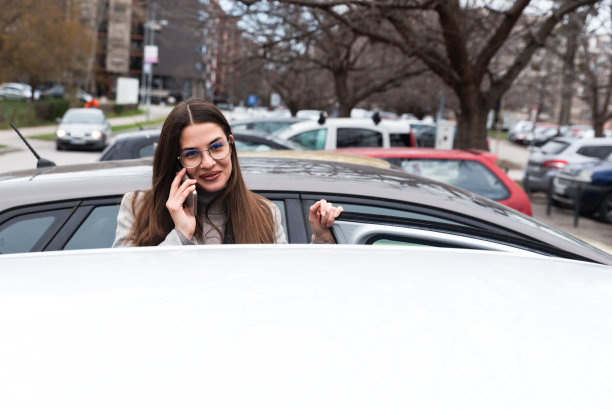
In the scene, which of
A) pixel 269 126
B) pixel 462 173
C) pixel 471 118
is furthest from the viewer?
pixel 471 118

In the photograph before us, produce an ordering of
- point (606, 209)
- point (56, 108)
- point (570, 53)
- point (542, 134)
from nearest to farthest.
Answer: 1. point (606, 209)
2. point (570, 53)
3. point (56, 108)
4. point (542, 134)

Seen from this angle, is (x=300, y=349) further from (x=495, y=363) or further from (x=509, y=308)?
(x=509, y=308)

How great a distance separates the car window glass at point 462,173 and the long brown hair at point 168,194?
207 inches

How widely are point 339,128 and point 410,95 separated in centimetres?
3923

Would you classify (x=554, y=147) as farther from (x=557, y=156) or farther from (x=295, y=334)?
(x=295, y=334)

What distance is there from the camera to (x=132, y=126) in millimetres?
38156

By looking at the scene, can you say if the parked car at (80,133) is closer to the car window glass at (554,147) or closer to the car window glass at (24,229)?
the car window glass at (554,147)

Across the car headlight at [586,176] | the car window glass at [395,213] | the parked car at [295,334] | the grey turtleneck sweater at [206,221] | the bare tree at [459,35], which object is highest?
the bare tree at [459,35]

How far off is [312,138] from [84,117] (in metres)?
15.3

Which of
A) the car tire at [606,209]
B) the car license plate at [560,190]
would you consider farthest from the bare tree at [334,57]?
the car tire at [606,209]

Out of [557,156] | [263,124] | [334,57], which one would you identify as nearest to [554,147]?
[557,156]

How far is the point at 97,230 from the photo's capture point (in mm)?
2982

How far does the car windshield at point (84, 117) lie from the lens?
24.5 metres

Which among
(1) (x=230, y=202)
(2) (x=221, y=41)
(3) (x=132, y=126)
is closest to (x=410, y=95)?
(3) (x=132, y=126)
